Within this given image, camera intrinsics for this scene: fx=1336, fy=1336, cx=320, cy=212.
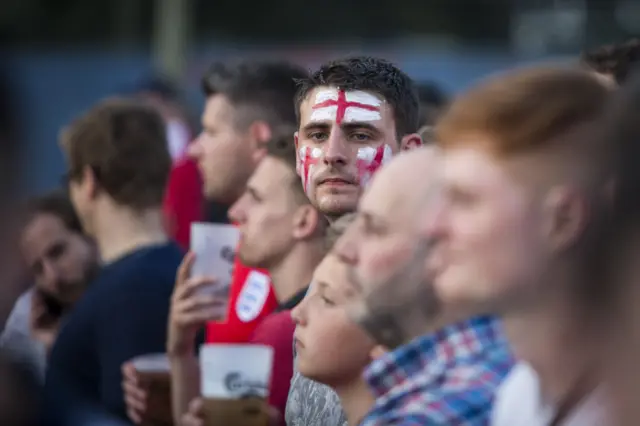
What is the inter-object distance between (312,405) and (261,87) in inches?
79.2

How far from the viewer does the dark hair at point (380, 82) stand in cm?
352

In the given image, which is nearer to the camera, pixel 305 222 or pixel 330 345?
pixel 330 345

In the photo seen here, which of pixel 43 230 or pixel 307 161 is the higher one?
pixel 307 161

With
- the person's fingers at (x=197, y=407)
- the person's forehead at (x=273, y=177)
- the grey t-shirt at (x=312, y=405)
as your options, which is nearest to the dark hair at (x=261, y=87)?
the person's forehead at (x=273, y=177)

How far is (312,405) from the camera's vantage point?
3484 mm

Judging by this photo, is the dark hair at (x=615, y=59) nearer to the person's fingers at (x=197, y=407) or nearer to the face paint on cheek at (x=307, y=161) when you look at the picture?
the face paint on cheek at (x=307, y=161)

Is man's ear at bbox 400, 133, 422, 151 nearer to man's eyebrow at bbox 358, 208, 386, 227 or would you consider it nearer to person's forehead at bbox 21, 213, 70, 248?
man's eyebrow at bbox 358, 208, 386, 227

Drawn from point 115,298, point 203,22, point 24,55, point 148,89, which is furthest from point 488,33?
point 115,298

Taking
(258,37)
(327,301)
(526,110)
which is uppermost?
(526,110)

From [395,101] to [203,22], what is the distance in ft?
61.5

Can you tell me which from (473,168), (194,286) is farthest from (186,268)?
(473,168)

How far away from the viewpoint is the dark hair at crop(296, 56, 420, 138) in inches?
138

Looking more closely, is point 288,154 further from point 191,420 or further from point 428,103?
point 428,103

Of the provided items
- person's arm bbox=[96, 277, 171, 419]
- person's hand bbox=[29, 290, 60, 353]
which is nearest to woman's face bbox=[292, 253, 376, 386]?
person's arm bbox=[96, 277, 171, 419]
